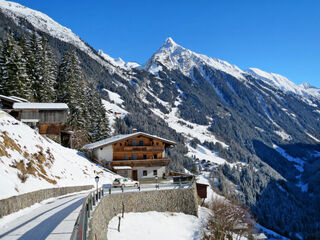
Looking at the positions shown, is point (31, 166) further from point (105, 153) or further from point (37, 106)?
point (37, 106)

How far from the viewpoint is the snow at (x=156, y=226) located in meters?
25.7

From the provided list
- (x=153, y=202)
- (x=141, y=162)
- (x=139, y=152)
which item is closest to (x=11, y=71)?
(x=139, y=152)

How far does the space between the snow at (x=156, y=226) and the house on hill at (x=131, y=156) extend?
1625 cm

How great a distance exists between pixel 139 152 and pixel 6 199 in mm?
36090

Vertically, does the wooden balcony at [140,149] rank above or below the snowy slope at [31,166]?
above

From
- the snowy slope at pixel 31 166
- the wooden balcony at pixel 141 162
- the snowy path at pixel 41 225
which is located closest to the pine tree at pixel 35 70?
the snowy slope at pixel 31 166

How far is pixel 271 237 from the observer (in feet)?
383

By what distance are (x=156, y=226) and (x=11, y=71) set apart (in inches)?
1469

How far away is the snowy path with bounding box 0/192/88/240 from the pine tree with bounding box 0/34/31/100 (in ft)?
122

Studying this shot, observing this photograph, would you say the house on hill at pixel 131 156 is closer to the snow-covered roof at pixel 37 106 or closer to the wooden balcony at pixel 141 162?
the wooden balcony at pixel 141 162

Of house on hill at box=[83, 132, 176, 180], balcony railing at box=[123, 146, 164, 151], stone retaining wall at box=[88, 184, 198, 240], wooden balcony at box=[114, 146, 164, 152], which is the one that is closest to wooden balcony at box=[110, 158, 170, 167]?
house on hill at box=[83, 132, 176, 180]

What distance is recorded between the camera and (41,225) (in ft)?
47.3

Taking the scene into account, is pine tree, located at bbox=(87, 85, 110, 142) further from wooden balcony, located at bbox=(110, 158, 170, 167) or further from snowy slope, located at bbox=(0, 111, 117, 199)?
snowy slope, located at bbox=(0, 111, 117, 199)

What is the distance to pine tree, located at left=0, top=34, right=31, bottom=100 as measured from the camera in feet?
159
